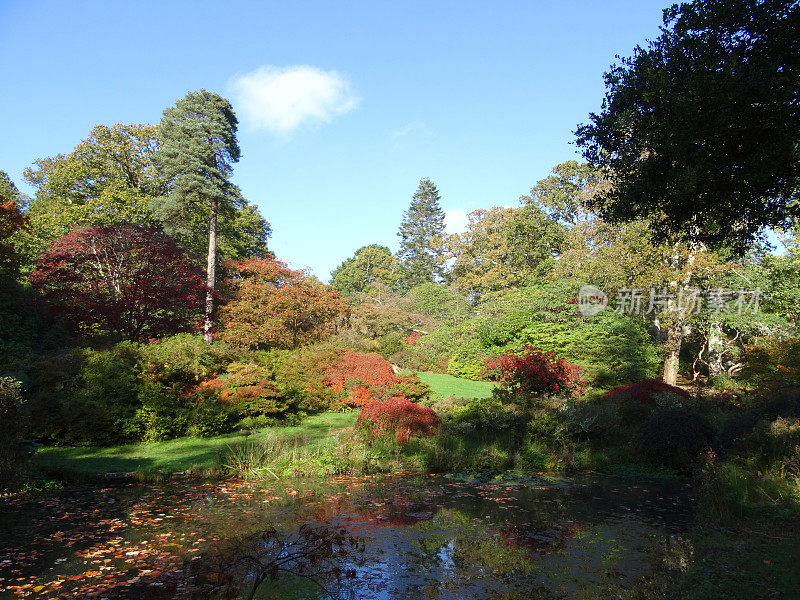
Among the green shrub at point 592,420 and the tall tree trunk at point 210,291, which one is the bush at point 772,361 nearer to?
the green shrub at point 592,420

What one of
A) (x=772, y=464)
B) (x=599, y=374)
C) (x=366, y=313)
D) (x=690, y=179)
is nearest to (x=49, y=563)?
(x=690, y=179)

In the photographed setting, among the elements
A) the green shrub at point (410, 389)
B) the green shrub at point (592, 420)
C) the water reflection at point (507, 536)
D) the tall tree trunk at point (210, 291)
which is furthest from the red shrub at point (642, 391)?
the tall tree trunk at point (210, 291)

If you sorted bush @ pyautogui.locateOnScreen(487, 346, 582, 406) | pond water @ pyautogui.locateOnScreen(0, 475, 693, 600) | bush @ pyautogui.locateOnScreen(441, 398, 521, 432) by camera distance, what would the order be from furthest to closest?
bush @ pyautogui.locateOnScreen(487, 346, 582, 406) → bush @ pyautogui.locateOnScreen(441, 398, 521, 432) → pond water @ pyautogui.locateOnScreen(0, 475, 693, 600)

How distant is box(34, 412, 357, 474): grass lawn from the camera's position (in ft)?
28.4

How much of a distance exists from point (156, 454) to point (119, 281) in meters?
8.23

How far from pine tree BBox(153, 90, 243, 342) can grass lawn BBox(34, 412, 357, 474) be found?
1050 cm

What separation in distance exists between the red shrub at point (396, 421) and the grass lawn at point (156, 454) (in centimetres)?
117

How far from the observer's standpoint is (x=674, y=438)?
31.2 ft

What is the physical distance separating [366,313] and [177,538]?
19820mm

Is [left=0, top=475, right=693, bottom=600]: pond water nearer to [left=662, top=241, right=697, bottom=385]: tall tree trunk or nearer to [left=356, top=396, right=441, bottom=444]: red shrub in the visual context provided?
[left=356, top=396, right=441, bottom=444]: red shrub

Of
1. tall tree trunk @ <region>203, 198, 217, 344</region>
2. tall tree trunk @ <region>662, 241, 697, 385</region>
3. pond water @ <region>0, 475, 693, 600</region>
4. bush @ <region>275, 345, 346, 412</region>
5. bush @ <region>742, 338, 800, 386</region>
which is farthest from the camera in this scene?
tall tree trunk @ <region>662, 241, 697, 385</region>

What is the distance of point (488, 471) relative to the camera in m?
9.73

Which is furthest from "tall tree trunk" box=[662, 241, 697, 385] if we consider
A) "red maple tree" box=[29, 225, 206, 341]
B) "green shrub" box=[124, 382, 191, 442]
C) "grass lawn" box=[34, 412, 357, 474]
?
"green shrub" box=[124, 382, 191, 442]

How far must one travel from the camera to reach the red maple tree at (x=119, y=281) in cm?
1428
